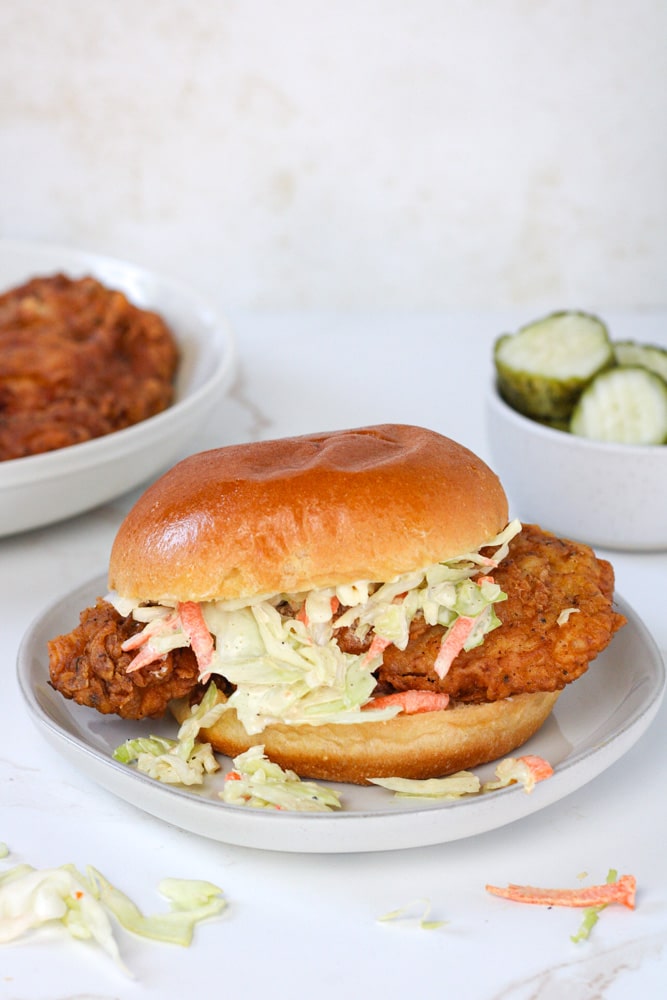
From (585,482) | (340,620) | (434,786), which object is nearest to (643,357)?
(585,482)

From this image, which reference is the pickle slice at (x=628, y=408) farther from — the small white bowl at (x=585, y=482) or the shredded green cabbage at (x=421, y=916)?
the shredded green cabbage at (x=421, y=916)

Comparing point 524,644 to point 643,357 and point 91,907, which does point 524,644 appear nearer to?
point 91,907

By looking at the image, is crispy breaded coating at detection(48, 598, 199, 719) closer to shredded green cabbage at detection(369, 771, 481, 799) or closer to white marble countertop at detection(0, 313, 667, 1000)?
white marble countertop at detection(0, 313, 667, 1000)

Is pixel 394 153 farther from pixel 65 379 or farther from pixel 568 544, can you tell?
pixel 568 544

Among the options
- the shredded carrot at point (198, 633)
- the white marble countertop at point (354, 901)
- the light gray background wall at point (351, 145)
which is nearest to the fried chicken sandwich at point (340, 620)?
the shredded carrot at point (198, 633)

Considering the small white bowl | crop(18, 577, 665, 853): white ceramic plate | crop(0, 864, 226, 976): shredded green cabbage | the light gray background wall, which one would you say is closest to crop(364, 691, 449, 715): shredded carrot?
crop(18, 577, 665, 853): white ceramic plate
